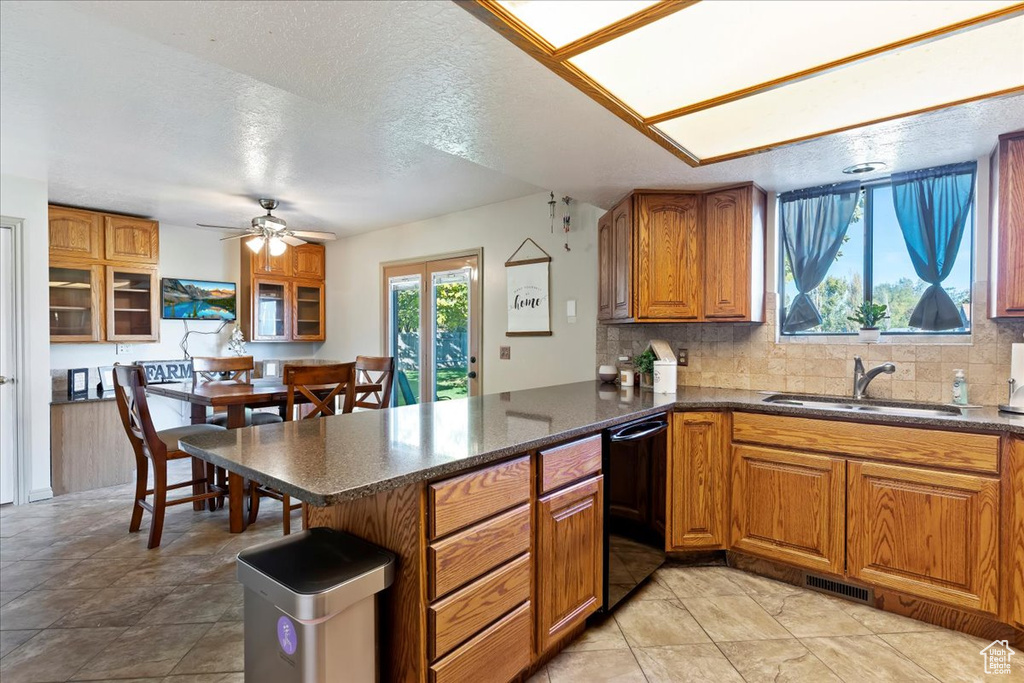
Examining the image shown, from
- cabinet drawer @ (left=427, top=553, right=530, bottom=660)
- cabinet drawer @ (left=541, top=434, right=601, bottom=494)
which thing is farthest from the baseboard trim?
cabinet drawer @ (left=541, top=434, right=601, bottom=494)

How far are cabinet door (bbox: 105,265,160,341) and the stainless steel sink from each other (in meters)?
5.32

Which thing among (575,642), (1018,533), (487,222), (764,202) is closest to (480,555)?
(575,642)

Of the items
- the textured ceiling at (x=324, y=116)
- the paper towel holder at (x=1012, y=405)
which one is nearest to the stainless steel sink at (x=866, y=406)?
the paper towel holder at (x=1012, y=405)

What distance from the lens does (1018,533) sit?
1946 millimetres

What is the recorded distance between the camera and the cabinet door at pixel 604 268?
10.8ft

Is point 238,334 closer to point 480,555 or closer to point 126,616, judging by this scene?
point 126,616

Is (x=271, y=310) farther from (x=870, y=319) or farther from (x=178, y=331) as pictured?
(x=870, y=319)

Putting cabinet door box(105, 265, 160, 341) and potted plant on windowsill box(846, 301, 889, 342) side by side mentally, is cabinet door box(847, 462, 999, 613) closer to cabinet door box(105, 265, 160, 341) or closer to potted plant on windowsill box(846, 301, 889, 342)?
potted plant on windowsill box(846, 301, 889, 342)

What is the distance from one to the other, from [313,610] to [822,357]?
9.58ft

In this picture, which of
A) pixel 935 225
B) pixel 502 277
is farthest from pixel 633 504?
pixel 502 277

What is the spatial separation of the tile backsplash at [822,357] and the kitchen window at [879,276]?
8cm

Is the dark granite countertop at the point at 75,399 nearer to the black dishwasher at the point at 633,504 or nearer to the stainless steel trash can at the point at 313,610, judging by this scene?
the stainless steel trash can at the point at 313,610

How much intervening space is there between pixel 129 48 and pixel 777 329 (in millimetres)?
3547

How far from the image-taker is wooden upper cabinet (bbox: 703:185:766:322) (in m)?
2.88
